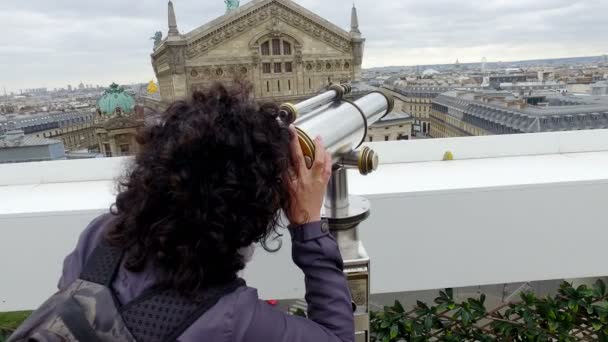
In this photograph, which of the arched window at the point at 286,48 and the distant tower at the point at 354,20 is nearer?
the distant tower at the point at 354,20

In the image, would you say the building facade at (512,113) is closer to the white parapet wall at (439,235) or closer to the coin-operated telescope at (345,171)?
the white parapet wall at (439,235)

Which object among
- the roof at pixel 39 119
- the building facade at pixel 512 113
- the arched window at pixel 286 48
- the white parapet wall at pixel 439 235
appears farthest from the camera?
the arched window at pixel 286 48

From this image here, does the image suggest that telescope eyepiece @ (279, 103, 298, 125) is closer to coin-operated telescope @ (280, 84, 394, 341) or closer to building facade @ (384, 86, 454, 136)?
coin-operated telescope @ (280, 84, 394, 341)

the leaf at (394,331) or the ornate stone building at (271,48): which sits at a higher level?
the ornate stone building at (271,48)

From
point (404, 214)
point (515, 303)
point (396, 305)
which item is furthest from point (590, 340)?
point (404, 214)

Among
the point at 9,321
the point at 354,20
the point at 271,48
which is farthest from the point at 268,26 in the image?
the point at 9,321

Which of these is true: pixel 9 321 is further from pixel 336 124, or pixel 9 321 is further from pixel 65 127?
pixel 65 127

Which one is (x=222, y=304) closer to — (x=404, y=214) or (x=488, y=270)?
(x=404, y=214)

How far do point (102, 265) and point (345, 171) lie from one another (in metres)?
0.43

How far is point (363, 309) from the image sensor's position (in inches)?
32.8

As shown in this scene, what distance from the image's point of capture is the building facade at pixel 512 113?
200 cm

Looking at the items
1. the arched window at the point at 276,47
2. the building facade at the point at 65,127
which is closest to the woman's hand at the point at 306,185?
the building facade at the point at 65,127

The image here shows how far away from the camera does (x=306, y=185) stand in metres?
0.62

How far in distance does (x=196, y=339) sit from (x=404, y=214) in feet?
2.61
